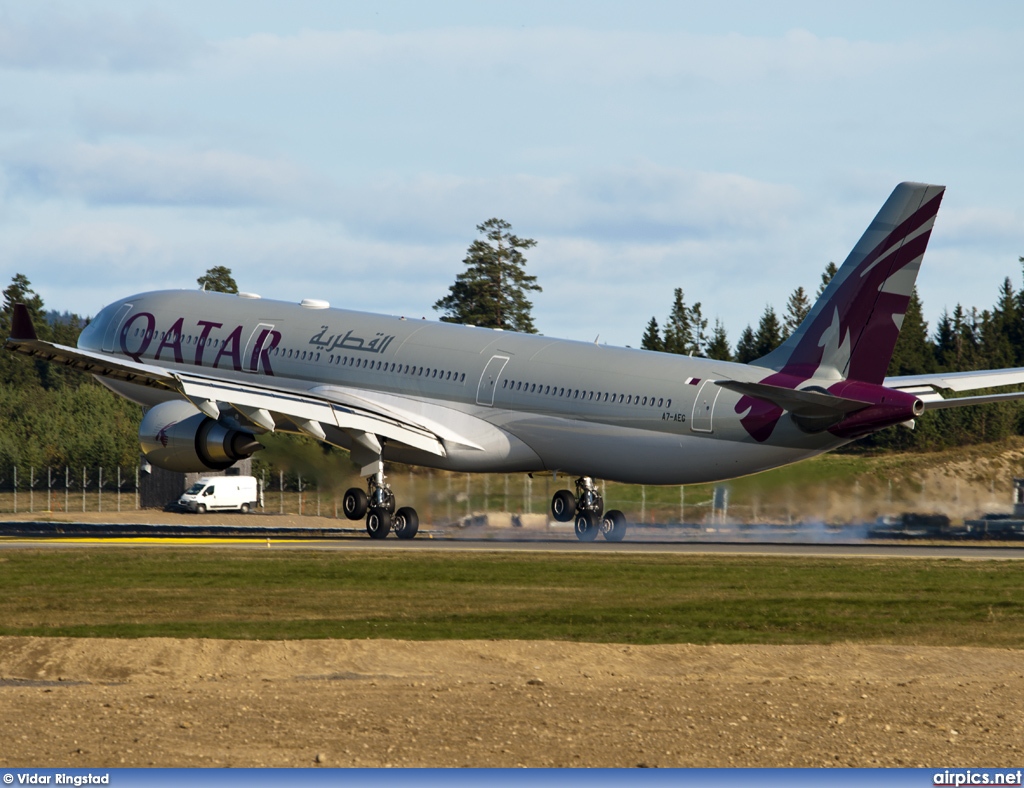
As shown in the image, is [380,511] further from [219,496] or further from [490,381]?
[219,496]

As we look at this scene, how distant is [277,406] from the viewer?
1703 inches

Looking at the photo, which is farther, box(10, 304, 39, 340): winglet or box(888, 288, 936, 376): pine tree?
box(888, 288, 936, 376): pine tree

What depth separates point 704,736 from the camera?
15.4m

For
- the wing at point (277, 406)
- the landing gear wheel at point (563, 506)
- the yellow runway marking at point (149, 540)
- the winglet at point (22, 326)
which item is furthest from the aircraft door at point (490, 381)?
the winglet at point (22, 326)

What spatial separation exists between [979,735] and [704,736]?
279cm

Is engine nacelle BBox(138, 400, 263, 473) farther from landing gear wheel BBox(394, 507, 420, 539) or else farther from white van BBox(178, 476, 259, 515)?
white van BBox(178, 476, 259, 515)

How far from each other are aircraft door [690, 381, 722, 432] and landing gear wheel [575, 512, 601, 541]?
6.16 metres

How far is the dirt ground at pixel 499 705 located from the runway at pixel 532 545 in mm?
16939

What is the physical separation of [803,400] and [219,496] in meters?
45.1

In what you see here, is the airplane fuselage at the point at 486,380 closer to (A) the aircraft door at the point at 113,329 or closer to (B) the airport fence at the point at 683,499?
(A) the aircraft door at the point at 113,329

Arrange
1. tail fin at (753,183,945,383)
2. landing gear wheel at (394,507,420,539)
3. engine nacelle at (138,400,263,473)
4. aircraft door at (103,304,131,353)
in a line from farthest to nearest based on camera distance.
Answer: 1. aircraft door at (103,304,131,353)
2. landing gear wheel at (394,507,420,539)
3. engine nacelle at (138,400,263,473)
4. tail fin at (753,183,945,383)

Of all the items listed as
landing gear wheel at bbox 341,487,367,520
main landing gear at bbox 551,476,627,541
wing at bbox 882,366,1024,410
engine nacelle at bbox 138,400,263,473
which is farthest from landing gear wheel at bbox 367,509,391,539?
wing at bbox 882,366,1024,410

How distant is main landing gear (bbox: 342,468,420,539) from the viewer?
44.8 metres

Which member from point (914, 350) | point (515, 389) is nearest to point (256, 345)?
point (515, 389)
